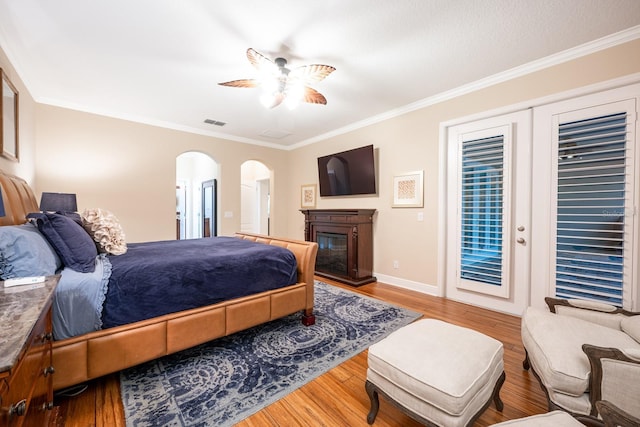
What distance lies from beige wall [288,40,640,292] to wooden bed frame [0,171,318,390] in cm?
179

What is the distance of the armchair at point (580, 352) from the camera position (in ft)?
3.71

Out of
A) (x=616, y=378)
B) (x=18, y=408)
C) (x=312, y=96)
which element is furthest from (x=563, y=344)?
(x=312, y=96)

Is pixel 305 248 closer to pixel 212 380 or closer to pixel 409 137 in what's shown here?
pixel 212 380

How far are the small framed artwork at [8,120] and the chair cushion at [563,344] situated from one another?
13.8 ft

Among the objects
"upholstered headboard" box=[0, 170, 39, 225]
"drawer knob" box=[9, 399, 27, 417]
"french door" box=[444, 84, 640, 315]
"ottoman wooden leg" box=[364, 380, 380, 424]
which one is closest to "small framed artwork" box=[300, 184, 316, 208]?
"french door" box=[444, 84, 640, 315]

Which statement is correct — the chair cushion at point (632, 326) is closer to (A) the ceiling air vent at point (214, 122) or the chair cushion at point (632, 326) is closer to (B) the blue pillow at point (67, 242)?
(B) the blue pillow at point (67, 242)

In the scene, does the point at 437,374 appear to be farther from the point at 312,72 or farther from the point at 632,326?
the point at 312,72

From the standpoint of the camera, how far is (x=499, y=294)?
9.61 ft

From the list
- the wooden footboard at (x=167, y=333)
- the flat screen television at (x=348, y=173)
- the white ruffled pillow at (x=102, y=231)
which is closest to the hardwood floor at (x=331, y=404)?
the wooden footboard at (x=167, y=333)

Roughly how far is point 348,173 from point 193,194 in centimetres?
517

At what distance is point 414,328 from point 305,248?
4.38 feet

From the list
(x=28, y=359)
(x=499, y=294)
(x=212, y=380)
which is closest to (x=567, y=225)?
(x=499, y=294)

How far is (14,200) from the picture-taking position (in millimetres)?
2047

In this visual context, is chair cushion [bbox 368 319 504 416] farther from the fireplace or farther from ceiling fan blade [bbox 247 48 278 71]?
the fireplace
